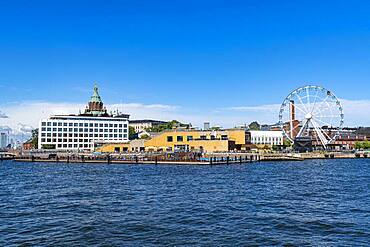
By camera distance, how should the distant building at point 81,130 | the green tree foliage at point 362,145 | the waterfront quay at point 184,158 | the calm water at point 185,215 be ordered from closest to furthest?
the calm water at point 185,215 < the waterfront quay at point 184,158 < the distant building at point 81,130 < the green tree foliage at point 362,145

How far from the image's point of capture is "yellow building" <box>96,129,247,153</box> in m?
122

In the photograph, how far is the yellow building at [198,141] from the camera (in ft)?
401

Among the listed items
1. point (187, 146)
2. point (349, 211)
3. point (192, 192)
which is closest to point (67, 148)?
point (187, 146)

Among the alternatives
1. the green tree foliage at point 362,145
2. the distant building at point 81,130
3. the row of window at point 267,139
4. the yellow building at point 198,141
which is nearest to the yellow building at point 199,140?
the yellow building at point 198,141

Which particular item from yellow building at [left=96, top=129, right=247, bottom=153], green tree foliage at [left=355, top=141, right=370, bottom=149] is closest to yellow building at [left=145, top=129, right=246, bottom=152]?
yellow building at [left=96, top=129, right=247, bottom=153]

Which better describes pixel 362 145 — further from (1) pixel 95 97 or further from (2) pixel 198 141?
(1) pixel 95 97

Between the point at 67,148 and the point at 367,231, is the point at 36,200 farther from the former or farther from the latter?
the point at 67,148

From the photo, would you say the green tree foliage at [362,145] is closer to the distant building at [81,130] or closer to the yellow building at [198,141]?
the yellow building at [198,141]

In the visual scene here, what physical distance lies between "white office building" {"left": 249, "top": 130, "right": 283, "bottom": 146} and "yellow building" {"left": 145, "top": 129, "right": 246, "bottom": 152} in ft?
50.6

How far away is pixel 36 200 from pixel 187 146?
290 ft

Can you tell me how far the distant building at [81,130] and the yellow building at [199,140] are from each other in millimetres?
32854

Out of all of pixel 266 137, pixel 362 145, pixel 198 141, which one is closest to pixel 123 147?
pixel 198 141

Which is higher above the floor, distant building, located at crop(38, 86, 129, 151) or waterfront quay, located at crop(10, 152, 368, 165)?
distant building, located at crop(38, 86, 129, 151)

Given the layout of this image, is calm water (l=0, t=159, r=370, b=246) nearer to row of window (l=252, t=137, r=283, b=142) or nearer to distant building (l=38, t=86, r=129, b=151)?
row of window (l=252, t=137, r=283, b=142)
